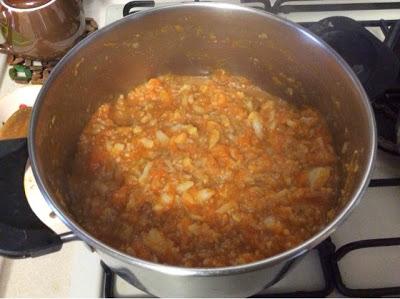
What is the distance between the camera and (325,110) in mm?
1060

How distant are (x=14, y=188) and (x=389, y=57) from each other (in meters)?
0.82

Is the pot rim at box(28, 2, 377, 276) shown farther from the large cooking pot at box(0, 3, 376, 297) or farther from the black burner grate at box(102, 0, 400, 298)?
the black burner grate at box(102, 0, 400, 298)

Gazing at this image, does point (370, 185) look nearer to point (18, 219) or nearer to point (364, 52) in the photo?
point (364, 52)

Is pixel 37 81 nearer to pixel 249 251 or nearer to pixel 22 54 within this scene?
pixel 22 54

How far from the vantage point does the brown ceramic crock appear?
3.42 feet

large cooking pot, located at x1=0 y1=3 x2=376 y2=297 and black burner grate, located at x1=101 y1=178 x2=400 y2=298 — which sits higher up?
large cooking pot, located at x1=0 y1=3 x2=376 y2=297

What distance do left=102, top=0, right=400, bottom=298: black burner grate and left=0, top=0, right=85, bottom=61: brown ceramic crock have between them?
17cm

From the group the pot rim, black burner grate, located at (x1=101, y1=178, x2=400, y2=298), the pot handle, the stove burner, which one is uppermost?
the stove burner

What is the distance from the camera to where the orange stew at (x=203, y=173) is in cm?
89

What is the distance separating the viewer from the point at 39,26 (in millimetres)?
1062

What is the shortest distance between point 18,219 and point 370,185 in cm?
69

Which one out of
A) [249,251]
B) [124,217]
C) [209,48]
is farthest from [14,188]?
[209,48]

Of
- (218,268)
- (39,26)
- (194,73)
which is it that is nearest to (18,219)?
(218,268)

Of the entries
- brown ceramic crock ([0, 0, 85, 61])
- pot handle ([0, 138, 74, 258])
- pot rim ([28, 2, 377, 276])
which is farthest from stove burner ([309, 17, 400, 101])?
pot handle ([0, 138, 74, 258])
